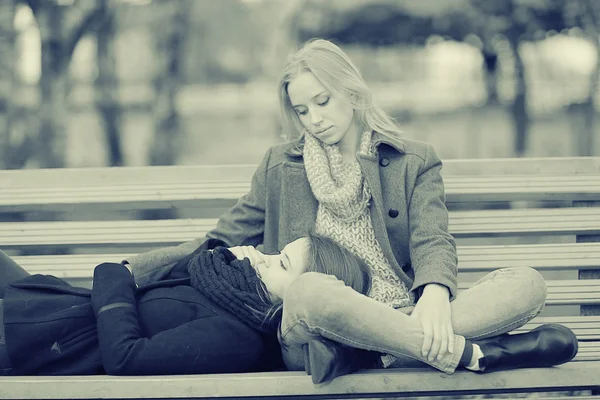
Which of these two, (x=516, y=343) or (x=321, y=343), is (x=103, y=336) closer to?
(x=321, y=343)

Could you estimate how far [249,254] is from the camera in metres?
3.41

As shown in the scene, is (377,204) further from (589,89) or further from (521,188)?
(589,89)

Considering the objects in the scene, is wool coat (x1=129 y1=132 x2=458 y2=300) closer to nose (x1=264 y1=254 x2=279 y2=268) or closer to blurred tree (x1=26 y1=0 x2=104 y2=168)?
nose (x1=264 y1=254 x2=279 y2=268)

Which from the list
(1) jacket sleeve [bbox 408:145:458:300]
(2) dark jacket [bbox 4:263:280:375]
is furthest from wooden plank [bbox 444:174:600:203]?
(2) dark jacket [bbox 4:263:280:375]

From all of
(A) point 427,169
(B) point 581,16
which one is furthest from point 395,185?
(B) point 581,16

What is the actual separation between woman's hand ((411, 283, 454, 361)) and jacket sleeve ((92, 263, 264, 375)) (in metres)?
0.57

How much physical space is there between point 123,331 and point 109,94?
4.95 m

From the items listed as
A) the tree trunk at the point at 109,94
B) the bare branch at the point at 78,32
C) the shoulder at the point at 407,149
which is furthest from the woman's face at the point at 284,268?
the tree trunk at the point at 109,94

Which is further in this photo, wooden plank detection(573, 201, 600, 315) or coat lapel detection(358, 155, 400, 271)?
wooden plank detection(573, 201, 600, 315)

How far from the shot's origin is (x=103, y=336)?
122 inches

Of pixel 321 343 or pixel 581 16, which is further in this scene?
pixel 581 16

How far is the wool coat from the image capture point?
11.3 feet

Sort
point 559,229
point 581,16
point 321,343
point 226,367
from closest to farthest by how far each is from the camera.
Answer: point 321,343 < point 226,367 < point 559,229 < point 581,16

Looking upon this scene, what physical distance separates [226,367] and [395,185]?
3.16ft
